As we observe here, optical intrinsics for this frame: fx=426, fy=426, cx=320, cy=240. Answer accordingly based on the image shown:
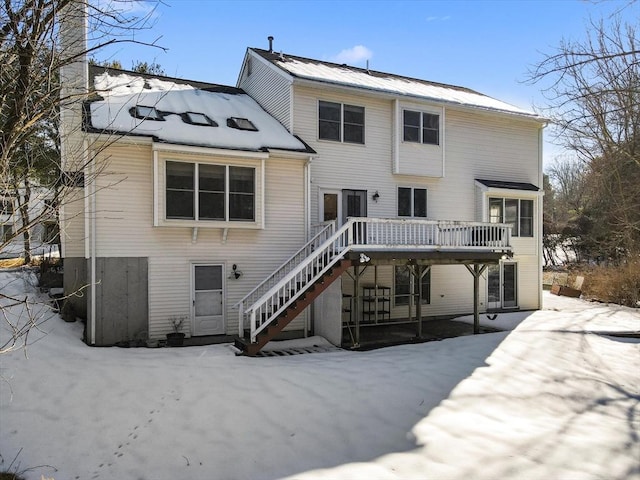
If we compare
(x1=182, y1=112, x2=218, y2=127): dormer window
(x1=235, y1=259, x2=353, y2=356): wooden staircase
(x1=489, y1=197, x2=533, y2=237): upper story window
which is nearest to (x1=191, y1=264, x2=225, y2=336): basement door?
(x1=235, y1=259, x2=353, y2=356): wooden staircase

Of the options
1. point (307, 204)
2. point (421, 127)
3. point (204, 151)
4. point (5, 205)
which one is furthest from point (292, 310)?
point (421, 127)

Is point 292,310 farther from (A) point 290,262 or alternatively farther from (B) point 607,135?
(B) point 607,135

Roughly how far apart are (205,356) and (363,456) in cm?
517

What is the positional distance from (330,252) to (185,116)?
19.4 ft

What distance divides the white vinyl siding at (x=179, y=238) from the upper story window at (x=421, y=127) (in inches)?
169

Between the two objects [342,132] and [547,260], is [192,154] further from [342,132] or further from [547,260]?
[547,260]

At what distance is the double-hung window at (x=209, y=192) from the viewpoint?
1109cm

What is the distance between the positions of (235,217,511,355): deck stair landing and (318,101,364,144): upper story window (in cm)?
324

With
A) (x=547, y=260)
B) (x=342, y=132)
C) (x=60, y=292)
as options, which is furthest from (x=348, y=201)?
(x=547, y=260)

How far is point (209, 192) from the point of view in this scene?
11398mm

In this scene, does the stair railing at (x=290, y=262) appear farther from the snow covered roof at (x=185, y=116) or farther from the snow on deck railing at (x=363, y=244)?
the snow covered roof at (x=185, y=116)

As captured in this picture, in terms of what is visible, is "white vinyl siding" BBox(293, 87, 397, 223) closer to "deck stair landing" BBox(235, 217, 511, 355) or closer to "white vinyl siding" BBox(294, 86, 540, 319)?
"white vinyl siding" BBox(294, 86, 540, 319)

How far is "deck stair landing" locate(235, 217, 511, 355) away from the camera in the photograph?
10.3m

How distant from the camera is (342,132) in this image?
1381cm
